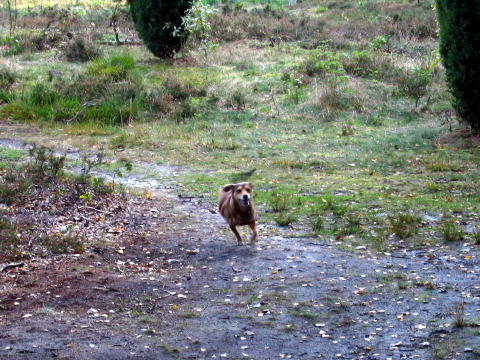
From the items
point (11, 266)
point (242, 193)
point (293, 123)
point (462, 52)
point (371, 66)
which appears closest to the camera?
point (11, 266)

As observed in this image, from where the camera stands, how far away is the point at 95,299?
7500mm

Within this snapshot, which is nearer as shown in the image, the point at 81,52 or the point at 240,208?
the point at 240,208

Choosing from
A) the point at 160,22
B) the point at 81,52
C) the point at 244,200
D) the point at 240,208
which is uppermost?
the point at 160,22

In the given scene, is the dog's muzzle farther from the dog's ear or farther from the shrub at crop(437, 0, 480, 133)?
the shrub at crop(437, 0, 480, 133)

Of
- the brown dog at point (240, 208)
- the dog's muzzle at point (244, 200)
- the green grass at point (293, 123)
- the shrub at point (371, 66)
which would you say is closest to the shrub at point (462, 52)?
the green grass at point (293, 123)

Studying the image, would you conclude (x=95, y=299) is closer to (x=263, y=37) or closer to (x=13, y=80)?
(x=13, y=80)

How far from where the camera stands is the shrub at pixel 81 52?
2383 cm

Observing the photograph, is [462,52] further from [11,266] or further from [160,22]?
[160,22]

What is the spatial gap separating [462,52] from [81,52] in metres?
14.3

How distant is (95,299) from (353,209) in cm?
519

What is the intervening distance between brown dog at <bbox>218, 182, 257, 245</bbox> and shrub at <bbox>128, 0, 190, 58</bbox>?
14010 millimetres

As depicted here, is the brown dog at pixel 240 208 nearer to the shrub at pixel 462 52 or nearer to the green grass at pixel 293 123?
the green grass at pixel 293 123

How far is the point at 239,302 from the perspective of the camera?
7.61m

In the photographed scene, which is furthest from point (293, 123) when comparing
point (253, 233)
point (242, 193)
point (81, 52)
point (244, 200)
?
point (81, 52)
